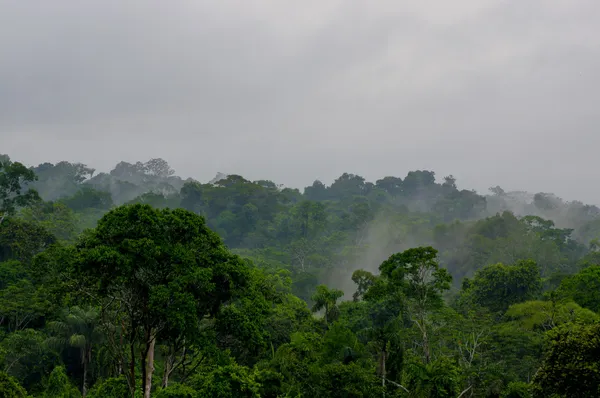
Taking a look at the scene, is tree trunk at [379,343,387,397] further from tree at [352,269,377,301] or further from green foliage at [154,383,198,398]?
tree at [352,269,377,301]

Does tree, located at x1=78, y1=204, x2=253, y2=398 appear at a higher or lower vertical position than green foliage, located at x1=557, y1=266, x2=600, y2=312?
higher

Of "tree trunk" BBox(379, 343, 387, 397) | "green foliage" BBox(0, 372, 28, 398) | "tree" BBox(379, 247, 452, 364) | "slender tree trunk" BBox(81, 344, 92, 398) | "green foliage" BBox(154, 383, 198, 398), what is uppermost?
"tree" BBox(379, 247, 452, 364)

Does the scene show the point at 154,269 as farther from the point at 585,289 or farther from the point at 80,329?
the point at 585,289

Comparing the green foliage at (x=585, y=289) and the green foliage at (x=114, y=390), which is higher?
the green foliage at (x=585, y=289)

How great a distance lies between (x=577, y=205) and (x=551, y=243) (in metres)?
56.9

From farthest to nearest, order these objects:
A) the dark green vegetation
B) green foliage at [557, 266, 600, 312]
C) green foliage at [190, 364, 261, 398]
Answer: green foliage at [557, 266, 600, 312] → the dark green vegetation → green foliage at [190, 364, 261, 398]

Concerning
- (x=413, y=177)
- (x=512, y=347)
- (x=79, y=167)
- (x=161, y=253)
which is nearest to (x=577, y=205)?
(x=413, y=177)

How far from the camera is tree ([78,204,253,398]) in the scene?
14.7 m

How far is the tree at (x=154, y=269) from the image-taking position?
1467 cm

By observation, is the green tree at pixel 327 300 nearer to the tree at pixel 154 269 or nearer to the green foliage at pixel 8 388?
the tree at pixel 154 269

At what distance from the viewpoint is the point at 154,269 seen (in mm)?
15203

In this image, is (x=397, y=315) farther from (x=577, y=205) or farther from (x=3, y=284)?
(x=577, y=205)

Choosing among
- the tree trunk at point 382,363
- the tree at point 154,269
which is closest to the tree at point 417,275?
the tree trunk at point 382,363

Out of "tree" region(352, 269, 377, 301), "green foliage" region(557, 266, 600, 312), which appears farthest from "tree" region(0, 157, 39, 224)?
"green foliage" region(557, 266, 600, 312)
